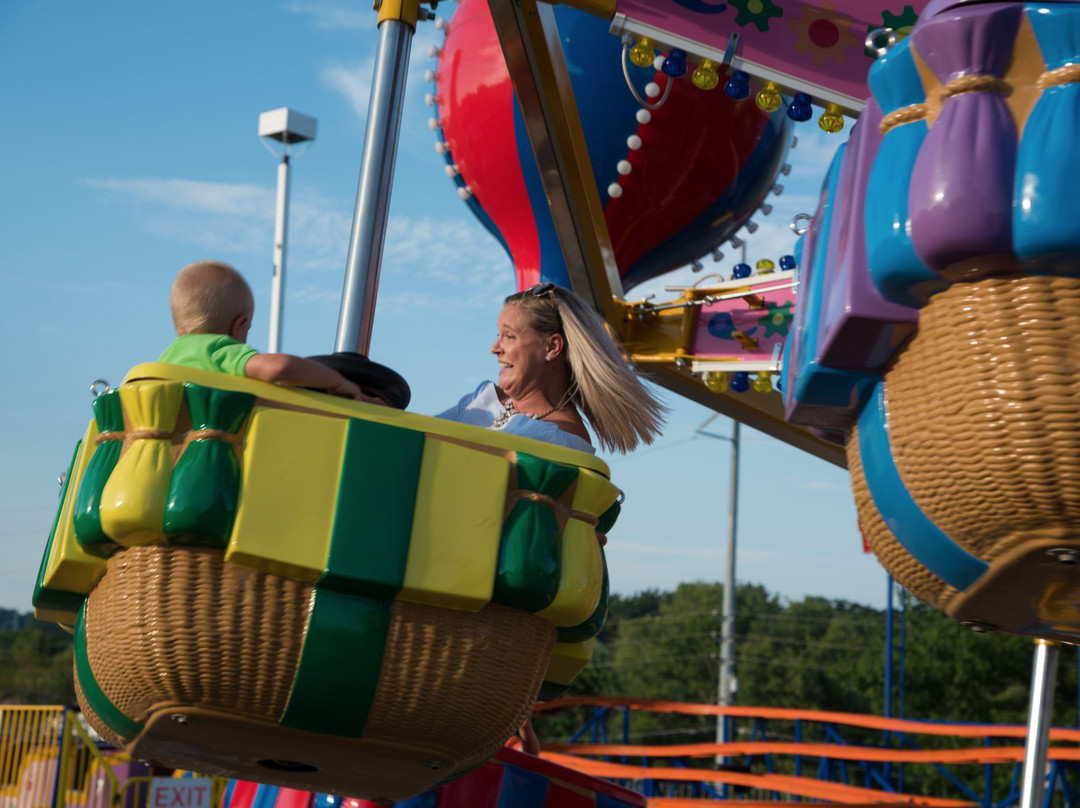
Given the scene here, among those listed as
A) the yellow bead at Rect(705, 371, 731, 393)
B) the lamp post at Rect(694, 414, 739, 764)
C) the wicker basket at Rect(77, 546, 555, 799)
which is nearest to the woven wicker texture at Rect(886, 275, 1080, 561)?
the wicker basket at Rect(77, 546, 555, 799)

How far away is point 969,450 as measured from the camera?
1.03 meters

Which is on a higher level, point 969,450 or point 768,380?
point 768,380

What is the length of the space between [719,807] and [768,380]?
9.66ft

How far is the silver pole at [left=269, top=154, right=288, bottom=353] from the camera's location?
927 centimetres

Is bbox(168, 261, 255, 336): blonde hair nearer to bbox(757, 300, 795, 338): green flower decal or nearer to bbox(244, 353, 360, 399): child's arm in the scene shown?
bbox(244, 353, 360, 399): child's arm

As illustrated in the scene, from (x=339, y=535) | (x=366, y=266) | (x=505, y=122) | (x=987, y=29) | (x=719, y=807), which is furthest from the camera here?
(x=719, y=807)

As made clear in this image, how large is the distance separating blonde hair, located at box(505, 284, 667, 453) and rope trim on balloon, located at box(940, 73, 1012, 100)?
3.07ft

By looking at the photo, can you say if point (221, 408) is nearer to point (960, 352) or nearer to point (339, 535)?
point (339, 535)

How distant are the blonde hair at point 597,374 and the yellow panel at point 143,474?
2.47 ft

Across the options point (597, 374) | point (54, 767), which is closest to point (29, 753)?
point (54, 767)

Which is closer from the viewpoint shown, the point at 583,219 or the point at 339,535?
the point at 339,535

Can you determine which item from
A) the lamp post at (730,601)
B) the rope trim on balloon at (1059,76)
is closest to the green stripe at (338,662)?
the rope trim on balloon at (1059,76)

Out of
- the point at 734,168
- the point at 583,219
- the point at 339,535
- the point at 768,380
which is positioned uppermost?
the point at 734,168

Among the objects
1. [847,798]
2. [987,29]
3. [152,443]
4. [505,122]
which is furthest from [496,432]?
[847,798]
